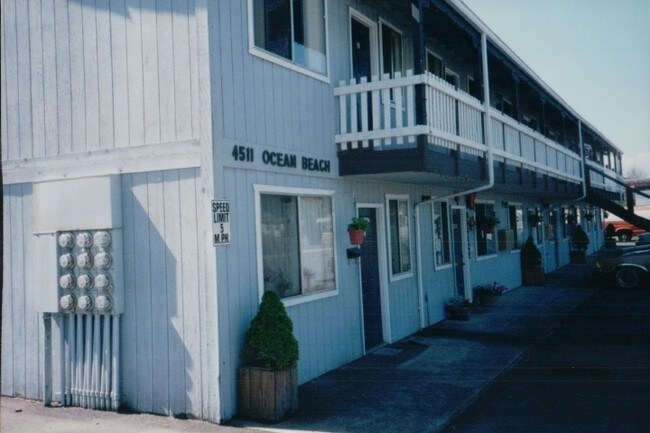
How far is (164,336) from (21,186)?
10.3 ft

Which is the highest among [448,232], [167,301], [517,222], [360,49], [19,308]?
[360,49]

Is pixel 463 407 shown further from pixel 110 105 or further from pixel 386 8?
pixel 386 8

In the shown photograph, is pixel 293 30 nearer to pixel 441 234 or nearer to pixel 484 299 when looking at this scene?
pixel 441 234

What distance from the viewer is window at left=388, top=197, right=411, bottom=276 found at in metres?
10.4

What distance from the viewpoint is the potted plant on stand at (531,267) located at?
706 inches

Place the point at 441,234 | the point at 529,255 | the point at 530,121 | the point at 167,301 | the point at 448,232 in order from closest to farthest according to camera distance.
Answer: the point at 167,301 → the point at 441,234 → the point at 448,232 → the point at 529,255 → the point at 530,121

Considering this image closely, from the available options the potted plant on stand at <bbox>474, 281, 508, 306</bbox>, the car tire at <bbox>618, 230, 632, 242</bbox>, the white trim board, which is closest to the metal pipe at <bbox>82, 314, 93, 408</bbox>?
the white trim board

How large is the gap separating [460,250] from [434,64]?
435 cm

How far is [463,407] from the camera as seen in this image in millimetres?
6582

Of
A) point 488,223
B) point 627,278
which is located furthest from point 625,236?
point 488,223

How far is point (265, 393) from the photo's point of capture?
6.19 meters

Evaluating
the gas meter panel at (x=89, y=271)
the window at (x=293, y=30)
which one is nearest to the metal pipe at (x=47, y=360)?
the gas meter panel at (x=89, y=271)

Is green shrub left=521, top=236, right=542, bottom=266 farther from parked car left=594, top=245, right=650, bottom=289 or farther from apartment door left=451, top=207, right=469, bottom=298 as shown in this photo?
apartment door left=451, top=207, right=469, bottom=298

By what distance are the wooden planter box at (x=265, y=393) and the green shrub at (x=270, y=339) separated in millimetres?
106
